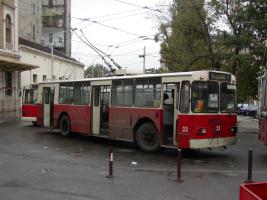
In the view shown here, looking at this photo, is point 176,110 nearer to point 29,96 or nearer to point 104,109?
point 104,109

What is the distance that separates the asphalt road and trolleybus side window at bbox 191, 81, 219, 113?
159 cm

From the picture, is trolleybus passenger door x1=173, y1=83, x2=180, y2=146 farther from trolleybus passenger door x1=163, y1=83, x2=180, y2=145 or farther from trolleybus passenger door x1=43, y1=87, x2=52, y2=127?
trolleybus passenger door x1=43, y1=87, x2=52, y2=127

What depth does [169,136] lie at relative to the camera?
15516 millimetres

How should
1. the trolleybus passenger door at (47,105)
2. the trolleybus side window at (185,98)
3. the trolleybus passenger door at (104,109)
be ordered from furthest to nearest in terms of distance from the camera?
the trolleybus passenger door at (47,105), the trolleybus passenger door at (104,109), the trolleybus side window at (185,98)

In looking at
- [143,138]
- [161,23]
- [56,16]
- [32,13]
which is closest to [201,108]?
[143,138]

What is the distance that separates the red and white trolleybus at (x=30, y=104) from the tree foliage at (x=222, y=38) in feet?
37.0

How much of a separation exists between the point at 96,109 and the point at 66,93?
9.23ft

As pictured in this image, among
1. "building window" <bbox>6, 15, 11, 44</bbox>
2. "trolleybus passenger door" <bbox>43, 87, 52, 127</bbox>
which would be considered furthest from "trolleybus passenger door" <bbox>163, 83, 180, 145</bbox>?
"building window" <bbox>6, 15, 11, 44</bbox>

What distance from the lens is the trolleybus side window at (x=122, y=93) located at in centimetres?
1684

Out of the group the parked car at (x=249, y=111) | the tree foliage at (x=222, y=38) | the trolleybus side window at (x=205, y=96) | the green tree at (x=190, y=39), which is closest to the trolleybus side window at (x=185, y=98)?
the trolleybus side window at (x=205, y=96)

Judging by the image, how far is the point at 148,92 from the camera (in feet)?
52.5

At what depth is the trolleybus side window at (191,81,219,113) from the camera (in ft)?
47.1

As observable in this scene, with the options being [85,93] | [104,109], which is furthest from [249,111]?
[104,109]

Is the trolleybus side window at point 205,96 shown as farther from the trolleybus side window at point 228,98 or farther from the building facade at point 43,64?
the building facade at point 43,64
